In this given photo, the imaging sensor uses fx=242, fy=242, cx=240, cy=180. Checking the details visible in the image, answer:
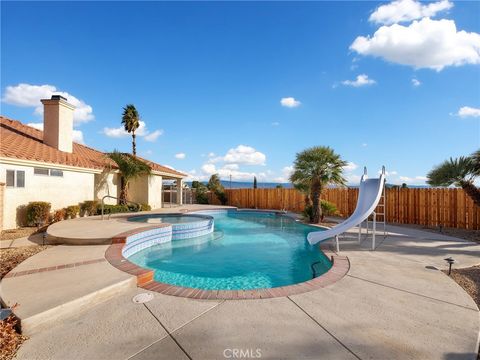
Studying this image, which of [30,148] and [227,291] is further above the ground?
[30,148]

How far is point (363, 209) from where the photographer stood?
9.06 metres

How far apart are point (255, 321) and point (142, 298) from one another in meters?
1.95

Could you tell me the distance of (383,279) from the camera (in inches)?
194

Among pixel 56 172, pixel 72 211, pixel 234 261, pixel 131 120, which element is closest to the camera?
pixel 234 261

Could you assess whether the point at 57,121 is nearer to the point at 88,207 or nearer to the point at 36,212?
the point at 88,207

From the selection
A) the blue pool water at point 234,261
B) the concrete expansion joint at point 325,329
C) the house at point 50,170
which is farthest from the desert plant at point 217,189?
the concrete expansion joint at point 325,329

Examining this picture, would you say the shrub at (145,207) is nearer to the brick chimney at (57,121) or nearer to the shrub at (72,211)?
the shrub at (72,211)

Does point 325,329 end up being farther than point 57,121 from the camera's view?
No
